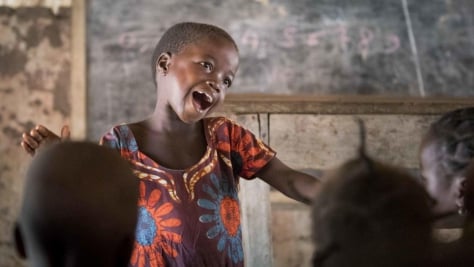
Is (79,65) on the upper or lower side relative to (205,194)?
upper

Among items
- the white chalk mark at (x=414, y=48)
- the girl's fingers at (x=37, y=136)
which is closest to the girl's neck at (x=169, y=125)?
the girl's fingers at (x=37, y=136)

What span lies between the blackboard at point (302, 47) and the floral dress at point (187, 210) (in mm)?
990

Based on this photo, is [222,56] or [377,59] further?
[377,59]

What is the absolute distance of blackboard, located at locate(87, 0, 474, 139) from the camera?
6.74 feet

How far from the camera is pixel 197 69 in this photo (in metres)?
1.08

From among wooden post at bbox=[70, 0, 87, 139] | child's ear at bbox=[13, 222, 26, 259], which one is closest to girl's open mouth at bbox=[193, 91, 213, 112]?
child's ear at bbox=[13, 222, 26, 259]

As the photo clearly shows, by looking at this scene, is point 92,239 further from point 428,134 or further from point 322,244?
point 428,134

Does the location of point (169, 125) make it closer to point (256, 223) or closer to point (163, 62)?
point (163, 62)

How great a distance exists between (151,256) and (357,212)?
0.54m

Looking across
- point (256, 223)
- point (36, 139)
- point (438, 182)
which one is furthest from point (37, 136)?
point (256, 223)

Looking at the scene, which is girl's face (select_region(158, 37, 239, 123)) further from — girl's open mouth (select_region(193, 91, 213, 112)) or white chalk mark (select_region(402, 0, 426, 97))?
white chalk mark (select_region(402, 0, 426, 97))

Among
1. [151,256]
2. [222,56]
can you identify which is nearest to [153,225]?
[151,256]

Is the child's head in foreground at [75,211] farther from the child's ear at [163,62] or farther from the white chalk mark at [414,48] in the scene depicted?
the white chalk mark at [414,48]

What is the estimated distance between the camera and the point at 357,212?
50 cm
